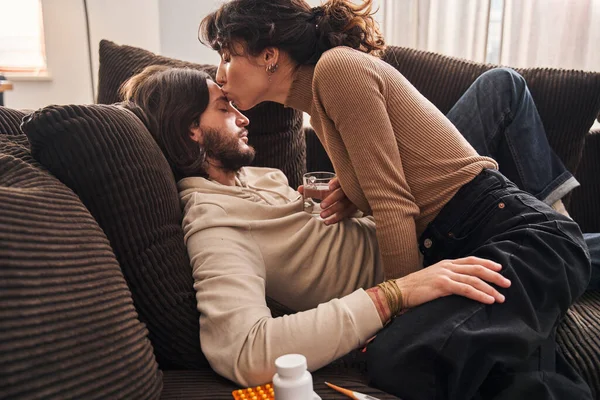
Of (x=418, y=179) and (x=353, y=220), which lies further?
(x=353, y=220)

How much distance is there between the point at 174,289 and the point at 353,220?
1.61ft

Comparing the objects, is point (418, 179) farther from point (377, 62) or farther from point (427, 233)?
point (377, 62)

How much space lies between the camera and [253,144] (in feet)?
5.39

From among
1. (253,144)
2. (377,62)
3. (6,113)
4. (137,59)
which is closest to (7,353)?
(6,113)

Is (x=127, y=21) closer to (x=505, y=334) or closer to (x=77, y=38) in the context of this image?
(x=77, y=38)

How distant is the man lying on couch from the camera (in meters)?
1.00

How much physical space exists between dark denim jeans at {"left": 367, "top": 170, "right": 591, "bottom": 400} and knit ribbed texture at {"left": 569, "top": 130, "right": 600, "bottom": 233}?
80 centimetres

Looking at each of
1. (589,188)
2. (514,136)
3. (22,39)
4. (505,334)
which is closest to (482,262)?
(505,334)

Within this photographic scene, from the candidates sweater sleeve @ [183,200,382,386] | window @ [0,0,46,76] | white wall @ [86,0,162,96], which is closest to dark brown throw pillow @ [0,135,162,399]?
sweater sleeve @ [183,200,382,386]

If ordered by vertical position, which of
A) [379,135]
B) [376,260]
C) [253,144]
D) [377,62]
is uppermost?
[377,62]

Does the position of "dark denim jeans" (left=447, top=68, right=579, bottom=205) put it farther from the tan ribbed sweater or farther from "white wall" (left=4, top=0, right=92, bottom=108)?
"white wall" (left=4, top=0, right=92, bottom=108)

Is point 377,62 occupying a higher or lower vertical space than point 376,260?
higher

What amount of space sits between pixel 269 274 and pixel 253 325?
0.23 meters

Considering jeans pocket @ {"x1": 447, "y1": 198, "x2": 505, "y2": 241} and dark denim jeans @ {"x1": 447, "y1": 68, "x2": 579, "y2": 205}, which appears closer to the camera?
jeans pocket @ {"x1": 447, "y1": 198, "x2": 505, "y2": 241}
